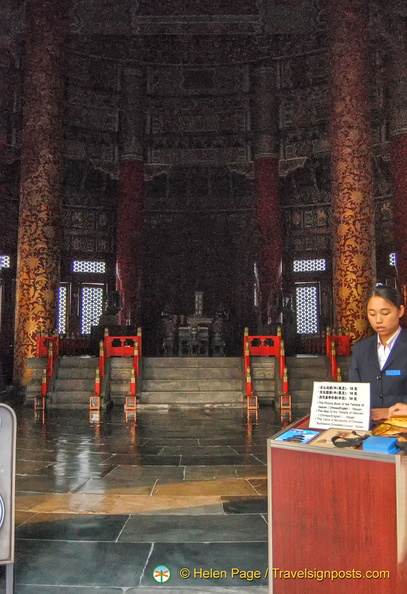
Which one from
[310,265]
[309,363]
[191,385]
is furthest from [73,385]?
[310,265]

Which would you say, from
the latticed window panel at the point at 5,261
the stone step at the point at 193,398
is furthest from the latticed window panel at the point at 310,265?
the latticed window panel at the point at 5,261

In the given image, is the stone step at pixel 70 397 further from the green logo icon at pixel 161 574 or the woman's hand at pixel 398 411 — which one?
the woman's hand at pixel 398 411

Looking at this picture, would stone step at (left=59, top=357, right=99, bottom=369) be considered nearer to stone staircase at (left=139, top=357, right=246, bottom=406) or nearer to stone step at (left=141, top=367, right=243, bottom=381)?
stone staircase at (left=139, top=357, right=246, bottom=406)

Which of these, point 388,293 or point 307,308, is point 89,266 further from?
point 388,293

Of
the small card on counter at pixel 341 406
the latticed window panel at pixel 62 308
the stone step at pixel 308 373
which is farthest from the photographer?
the latticed window panel at pixel 62 308

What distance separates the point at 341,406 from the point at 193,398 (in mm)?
6295

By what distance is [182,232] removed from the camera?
14.6 meters

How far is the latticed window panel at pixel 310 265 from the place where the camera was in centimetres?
1401

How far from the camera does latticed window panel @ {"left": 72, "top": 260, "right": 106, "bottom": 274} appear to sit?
14.0 meters

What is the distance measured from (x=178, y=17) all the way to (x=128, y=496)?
487 inches

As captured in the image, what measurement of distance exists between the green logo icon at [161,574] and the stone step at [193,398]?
5.70m

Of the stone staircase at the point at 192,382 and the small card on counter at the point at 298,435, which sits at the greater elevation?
the small card on counter at the point at 298,435

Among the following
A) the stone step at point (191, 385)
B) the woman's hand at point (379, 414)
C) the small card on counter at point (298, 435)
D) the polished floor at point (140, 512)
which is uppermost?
the woman's hand at point (379, 414)

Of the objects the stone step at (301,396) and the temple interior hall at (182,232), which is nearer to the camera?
the temple interior hall at (182,232)
